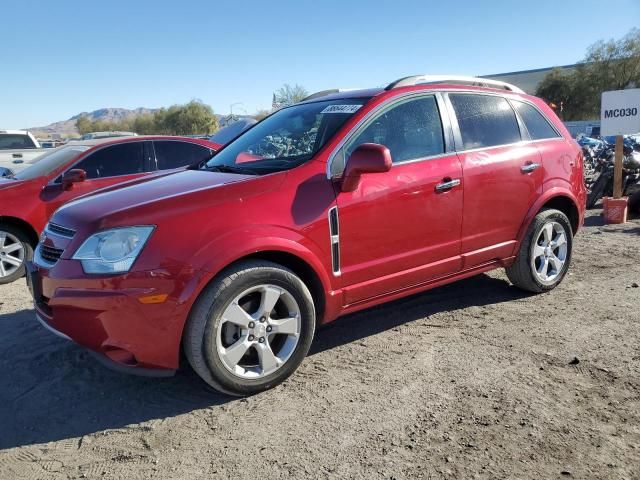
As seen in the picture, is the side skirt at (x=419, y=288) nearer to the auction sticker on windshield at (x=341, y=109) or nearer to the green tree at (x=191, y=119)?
the auction sticker on windshield at (x=341, y=109)

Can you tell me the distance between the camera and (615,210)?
8.02m

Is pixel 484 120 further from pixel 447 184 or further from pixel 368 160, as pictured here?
pixel 368 160

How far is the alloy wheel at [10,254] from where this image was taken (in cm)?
593

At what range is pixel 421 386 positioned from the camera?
320 cm

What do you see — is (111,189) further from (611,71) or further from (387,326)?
(611,71)

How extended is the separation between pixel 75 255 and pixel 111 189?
3.03 feet

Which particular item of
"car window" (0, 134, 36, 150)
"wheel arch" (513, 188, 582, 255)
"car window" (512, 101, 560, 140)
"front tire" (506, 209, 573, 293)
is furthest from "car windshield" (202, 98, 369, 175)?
"car window" (0, 134, 36, 150)

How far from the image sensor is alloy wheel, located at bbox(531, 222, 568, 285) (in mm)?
4656

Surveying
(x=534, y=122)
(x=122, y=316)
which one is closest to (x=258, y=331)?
(x=122, y=316)

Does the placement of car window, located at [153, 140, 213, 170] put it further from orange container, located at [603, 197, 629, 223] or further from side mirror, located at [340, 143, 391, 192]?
orange container, located at [603, 197, 629, 223]

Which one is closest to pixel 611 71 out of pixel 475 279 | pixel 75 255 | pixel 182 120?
pixel 182 120

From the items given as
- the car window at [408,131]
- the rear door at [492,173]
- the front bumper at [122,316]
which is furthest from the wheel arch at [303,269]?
the rear door at [492,173]

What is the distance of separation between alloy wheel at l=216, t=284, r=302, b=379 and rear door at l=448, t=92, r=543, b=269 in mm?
1608

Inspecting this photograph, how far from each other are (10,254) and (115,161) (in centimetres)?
163
